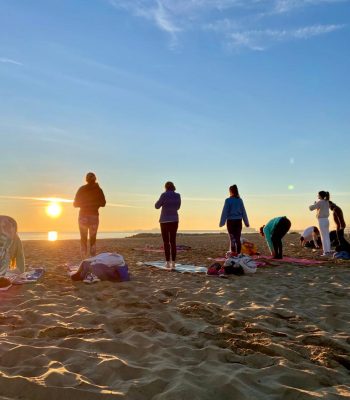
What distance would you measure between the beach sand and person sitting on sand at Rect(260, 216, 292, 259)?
17.5 feet

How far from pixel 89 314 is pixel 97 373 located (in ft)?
6.39

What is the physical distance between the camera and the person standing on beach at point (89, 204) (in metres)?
10.6

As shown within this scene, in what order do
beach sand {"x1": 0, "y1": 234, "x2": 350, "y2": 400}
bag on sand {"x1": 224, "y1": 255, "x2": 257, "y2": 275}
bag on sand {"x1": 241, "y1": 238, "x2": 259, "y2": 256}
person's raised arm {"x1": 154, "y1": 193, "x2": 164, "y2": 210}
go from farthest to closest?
bag on sand {"x1": 241, "y1": 238, "x2": 259, "y2": 256}, person's raised arm {"x1": 154, "y1": 193, "x2": 164, "y2": 210}, bag on sand {"x1": 224, "y1": 255, "x2": 257, "y2": 275}, beach sand {"x1": 0, "y1": 234, "x2": 350, "y2": 400}

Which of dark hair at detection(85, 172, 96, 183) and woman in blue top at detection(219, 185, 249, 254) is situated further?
woman in blue top at detection(219, 185, 249, 254)

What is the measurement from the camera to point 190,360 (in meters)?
3.47

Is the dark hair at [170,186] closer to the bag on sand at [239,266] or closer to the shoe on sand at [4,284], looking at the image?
the bag on sand at [239,266]

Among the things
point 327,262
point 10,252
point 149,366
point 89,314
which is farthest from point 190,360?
point 327,262

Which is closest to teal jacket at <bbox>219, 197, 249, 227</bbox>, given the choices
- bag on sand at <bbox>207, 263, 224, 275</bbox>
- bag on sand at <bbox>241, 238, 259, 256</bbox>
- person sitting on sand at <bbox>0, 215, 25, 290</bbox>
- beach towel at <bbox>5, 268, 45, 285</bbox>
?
bag on sand at <bbox>207, 263, 224, 275</bbox>

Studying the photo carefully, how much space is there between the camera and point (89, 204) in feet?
35.1

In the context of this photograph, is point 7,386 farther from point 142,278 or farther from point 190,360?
point 142,278

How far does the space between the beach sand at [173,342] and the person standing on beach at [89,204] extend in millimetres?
3666

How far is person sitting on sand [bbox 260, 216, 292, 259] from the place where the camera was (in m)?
12.5

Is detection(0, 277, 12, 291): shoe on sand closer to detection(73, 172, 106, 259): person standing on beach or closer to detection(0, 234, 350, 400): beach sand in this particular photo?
detection(0, 234, 350, 400): beach sand

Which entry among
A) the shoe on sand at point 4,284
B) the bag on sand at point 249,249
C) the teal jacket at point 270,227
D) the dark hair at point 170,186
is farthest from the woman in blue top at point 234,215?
the shoe on sand at point 4,284
